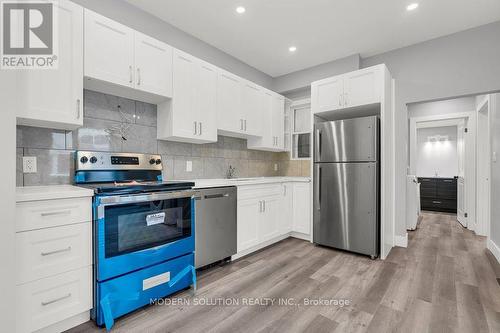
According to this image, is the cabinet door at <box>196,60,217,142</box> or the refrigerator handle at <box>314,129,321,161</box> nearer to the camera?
the cabinet door at <box>196,60,217,142</box>

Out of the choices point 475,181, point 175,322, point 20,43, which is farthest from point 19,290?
point 475,181

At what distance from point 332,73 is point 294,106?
2.94ft

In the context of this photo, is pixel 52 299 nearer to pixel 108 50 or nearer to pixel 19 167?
pixel 19 167

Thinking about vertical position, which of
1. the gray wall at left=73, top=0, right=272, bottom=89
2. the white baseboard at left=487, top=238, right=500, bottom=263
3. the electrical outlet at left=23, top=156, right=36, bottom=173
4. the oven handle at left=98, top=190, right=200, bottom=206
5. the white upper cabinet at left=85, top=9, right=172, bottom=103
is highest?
the gray wall at left=73, top=0, right=272, bottom=89

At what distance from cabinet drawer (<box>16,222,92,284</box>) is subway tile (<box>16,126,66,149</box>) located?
0.84 metres

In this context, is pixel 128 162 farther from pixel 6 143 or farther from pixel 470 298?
pixel 470 298

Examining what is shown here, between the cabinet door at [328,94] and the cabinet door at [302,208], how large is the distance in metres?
1.18

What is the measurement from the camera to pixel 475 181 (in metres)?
4.22

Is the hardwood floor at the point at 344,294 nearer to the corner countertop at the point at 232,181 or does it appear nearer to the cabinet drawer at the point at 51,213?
the cabinet drawer at the point at 51,213

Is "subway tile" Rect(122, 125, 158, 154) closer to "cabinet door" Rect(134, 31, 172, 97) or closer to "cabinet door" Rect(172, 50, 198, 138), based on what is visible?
"cabinet door" Rect(172, 50, 198, 138)

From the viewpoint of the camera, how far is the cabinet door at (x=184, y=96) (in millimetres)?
2553

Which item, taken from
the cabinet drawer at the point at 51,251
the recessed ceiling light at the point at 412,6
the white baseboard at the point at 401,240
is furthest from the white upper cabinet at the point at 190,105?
the white baseboard at the point at 401,240

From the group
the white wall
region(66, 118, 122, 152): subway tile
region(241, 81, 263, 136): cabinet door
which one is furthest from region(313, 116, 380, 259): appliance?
the white wall

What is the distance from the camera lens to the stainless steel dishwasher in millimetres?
2443
